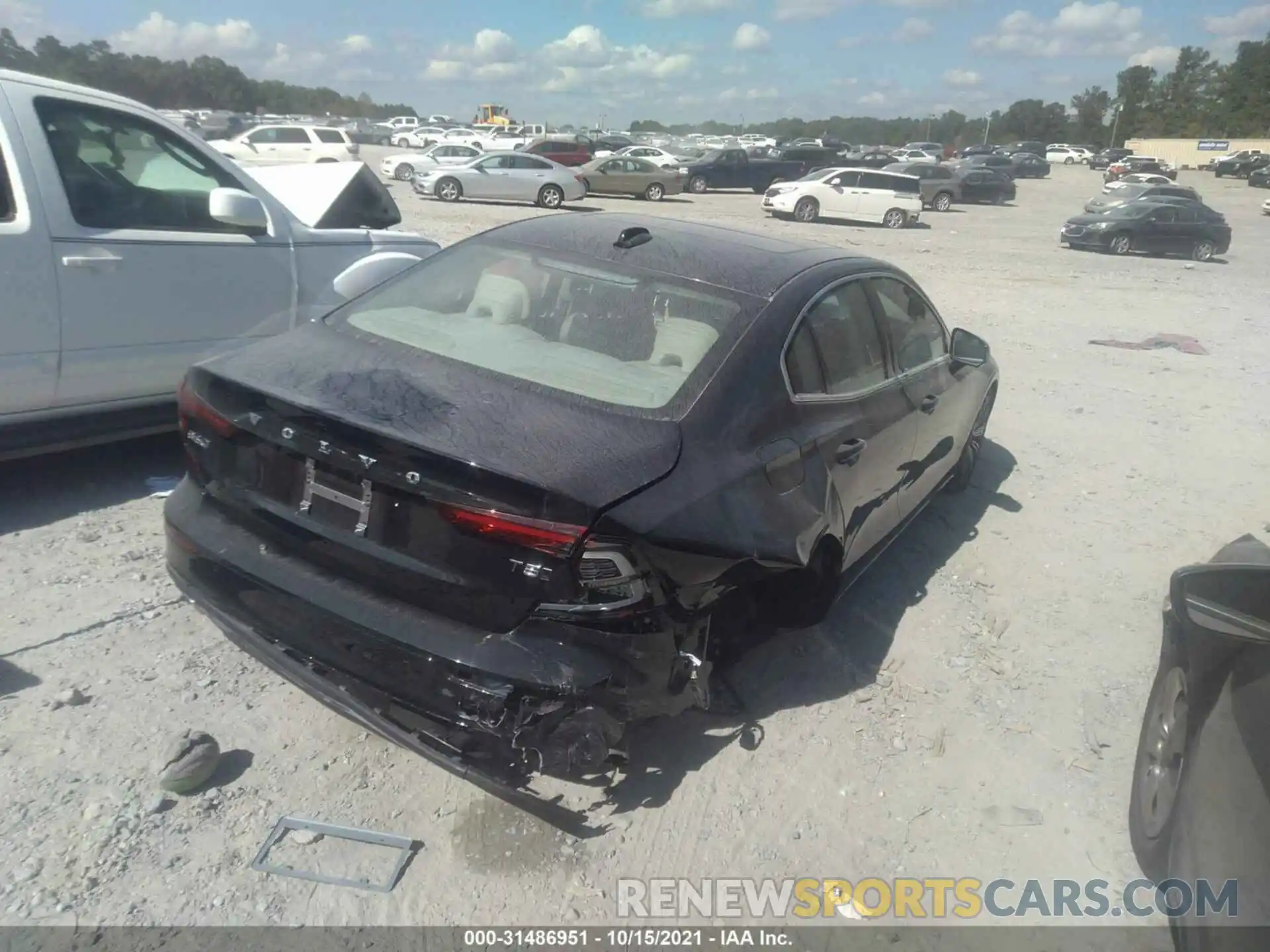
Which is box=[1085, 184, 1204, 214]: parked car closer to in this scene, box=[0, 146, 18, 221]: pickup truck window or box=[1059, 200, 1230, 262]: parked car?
box=[1059, 200, 1230, 262]: parked car

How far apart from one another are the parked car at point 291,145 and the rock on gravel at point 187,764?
93.3 feet

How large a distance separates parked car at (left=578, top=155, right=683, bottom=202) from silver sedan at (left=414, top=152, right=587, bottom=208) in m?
2.50

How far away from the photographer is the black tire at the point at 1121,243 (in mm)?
23156

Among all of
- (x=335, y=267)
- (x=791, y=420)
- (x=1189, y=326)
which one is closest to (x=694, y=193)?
(x=1189, y=326)

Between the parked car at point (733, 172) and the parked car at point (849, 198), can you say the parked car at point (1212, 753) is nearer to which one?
the parked car at point (849, 198)

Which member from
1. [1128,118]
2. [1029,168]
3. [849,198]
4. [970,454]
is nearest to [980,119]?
[1128,118]

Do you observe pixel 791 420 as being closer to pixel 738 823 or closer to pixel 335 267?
pixel 738 823

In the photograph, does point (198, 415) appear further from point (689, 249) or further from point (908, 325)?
point (908, 325)

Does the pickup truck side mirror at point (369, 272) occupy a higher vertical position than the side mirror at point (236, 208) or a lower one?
lower

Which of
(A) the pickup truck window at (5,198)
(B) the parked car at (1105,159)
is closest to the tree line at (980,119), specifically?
(B) the parked car at (1105,159)

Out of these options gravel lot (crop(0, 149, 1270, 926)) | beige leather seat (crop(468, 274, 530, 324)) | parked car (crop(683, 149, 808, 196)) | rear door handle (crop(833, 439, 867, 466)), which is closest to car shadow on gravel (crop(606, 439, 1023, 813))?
gravel lot (crop(0, 149, 1270, 926))

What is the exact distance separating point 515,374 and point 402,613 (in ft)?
2.91

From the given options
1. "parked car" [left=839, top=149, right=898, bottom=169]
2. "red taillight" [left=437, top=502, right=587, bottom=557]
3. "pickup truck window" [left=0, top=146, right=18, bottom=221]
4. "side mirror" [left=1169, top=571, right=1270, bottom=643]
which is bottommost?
"parked car" [left=839, top=149, right=898, bottom=169]

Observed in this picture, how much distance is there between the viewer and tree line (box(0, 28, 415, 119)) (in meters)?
29.9
